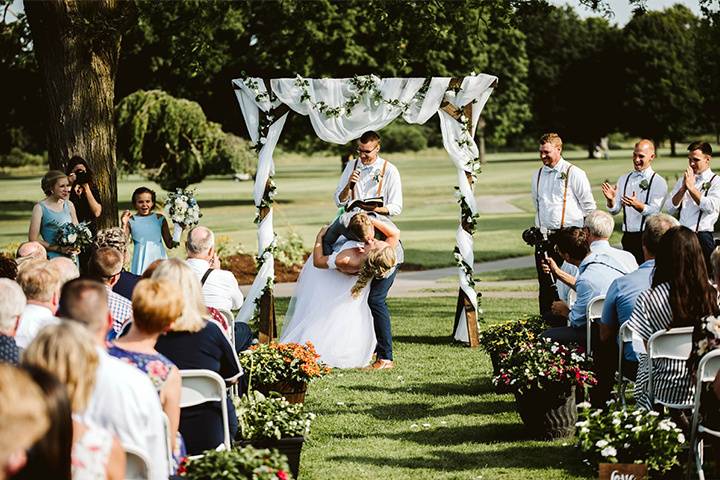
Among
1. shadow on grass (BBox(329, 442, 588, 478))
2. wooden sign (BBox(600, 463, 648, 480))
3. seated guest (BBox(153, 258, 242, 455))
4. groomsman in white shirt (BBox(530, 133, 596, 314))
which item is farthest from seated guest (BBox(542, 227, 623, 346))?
seated guest (BBox(153, 258, 242, 455))

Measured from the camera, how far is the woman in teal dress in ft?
33.6

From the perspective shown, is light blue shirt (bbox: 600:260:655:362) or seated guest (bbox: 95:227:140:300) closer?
light blue shirt (bbox: 600:260:655:362)

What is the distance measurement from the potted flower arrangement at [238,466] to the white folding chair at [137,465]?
1.64 feet

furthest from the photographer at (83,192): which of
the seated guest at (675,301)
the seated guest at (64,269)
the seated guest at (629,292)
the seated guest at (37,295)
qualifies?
the seated guest at (675,301)

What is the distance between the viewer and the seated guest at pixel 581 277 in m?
7.70

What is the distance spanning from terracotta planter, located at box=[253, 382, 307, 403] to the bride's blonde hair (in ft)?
8.48

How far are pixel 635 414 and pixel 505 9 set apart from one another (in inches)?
383

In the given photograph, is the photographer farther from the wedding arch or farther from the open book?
the open book

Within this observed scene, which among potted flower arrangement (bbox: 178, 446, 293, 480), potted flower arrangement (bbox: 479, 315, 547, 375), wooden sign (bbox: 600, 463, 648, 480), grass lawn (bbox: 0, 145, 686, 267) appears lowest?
grass lawn (bbox: 0, 145, 686, 267)

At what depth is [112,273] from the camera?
23.1 ft

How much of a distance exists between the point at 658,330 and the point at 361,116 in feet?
21.1

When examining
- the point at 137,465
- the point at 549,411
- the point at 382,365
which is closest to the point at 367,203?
the point at 382,365

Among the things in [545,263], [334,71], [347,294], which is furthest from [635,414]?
[334,71]

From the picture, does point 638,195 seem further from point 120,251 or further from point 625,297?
point 120,251
